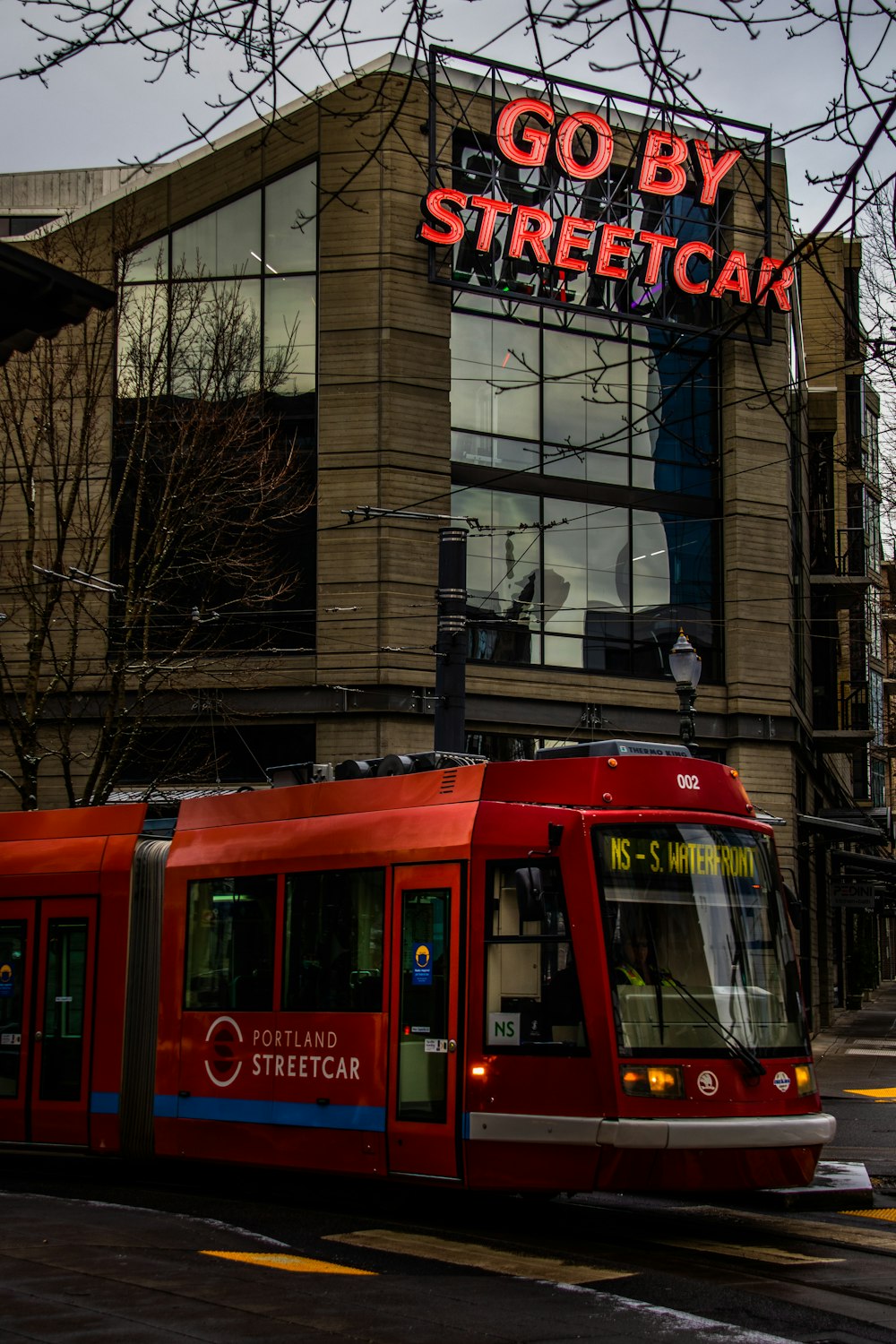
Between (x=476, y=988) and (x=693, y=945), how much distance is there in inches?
56.5

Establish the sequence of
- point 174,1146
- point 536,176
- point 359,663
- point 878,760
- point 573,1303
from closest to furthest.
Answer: point 573,1303 → point 174,1146 → point 359,663 → point 536,176 → point 878,760

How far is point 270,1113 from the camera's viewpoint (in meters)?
12.0

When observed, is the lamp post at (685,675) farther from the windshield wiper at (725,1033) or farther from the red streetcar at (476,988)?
the windshield wiper at (725,1033)

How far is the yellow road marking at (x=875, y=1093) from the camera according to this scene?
20969mm

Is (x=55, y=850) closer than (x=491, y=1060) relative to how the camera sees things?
No

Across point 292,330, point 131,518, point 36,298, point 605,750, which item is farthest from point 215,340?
point 36,298

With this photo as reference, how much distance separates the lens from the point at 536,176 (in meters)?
28.0

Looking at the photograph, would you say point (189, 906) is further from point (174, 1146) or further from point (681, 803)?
point (681, 803)

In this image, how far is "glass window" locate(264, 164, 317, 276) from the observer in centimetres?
2648

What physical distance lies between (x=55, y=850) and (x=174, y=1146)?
2.94 m

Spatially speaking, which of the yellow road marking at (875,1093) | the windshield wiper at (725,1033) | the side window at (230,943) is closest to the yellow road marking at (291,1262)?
the windshield wiper at (725,1033)

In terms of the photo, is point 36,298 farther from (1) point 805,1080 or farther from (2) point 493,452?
(2) point 493,452

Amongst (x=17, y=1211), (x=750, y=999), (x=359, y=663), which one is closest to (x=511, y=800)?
(x=750, y=999)

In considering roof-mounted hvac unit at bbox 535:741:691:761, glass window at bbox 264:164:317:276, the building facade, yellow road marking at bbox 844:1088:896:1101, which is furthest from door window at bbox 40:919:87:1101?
glass window at bbox 264:164:317:276
